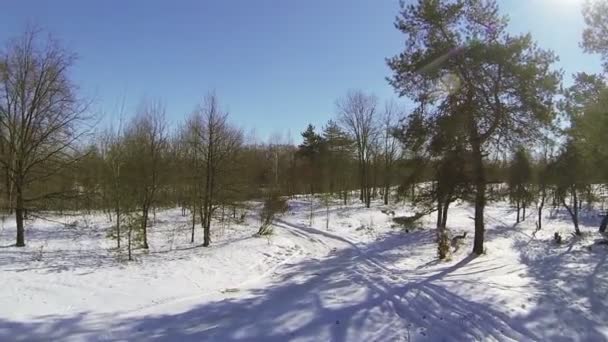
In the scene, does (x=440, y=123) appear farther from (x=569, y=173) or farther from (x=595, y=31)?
(x=569, y=173)

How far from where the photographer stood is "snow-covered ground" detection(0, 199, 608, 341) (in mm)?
6781

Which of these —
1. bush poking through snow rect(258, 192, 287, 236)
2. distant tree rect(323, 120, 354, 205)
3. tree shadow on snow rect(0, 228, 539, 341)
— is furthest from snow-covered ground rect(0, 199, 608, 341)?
distant tree rect(323, 120, 354, 205)

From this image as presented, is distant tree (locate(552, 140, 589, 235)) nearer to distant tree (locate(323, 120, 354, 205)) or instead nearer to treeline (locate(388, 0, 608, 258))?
treeline (locate(388, 0, 608, 258))

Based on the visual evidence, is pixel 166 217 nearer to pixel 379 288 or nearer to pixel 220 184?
pixel 220 184

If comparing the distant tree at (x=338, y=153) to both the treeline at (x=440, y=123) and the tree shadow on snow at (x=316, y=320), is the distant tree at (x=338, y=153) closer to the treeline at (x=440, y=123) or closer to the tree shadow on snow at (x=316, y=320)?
the treeline at (x=440, y=123)

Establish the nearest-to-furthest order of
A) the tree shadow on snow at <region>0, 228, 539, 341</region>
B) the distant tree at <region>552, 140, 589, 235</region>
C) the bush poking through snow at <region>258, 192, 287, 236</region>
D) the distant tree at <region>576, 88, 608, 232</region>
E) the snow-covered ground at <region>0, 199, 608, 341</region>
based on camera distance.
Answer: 1. the tree shadow on snow at <region>0, 228, 539, 341</region>
2. the snow-covered ground at <region>0, 199, 608, 341</region>
3. the distant tree at <region>576, 88, 608, 232</region>
4. the bush poking through snow at <region>258, 192, 287, 236</region>
5. the distant tree at <region>552, 140, 589, 235</region>

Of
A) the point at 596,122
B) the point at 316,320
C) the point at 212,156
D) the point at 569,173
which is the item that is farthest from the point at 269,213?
the point at 569,173

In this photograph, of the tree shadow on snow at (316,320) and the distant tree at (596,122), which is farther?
the distant tree at (596,122)

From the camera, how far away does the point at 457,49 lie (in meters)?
14.2

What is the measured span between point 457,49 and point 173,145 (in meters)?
24.9

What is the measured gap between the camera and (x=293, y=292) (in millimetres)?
9648

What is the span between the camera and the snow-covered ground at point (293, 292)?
22.2 feet

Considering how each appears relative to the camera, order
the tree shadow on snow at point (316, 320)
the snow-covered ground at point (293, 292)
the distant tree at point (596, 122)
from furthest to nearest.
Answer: the distant tree at point (596, 122), the snow-covered ground at point (293, 292), the tree shadow on snow at point (316, 320)

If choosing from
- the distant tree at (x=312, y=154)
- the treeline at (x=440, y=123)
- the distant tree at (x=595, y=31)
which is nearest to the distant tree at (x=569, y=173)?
the treeline at (x=440, y=123)
